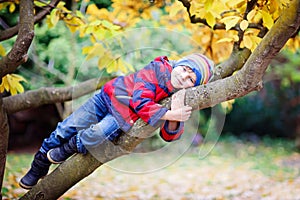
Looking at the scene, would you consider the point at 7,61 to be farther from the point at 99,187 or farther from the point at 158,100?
the point at 99,187

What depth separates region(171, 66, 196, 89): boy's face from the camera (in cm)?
195

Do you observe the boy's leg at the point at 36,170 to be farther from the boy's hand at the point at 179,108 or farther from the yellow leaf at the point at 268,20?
the yellow leaf at the point at 268,20

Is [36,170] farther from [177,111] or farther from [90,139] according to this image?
[177,111]

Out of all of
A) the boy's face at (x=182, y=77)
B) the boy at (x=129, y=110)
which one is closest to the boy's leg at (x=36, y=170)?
the boy at (x=129, y=110)

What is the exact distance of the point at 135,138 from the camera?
2.08m

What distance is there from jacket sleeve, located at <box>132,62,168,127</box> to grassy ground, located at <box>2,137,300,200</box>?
0.99 metres

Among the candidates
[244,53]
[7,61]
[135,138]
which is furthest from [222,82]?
[7,61]

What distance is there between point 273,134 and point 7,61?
6.40 m

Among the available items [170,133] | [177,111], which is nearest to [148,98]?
[177,111]

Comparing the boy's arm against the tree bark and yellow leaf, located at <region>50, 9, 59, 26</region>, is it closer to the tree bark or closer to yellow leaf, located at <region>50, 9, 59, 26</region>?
the tree bark

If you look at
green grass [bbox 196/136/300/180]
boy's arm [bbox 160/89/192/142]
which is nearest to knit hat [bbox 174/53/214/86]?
boy's arm [bbox 160/89/192/142]

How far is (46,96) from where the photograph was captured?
3008mm

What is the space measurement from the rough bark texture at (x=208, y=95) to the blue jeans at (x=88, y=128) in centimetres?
5

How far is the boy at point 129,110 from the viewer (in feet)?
6.37
